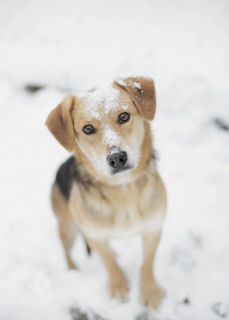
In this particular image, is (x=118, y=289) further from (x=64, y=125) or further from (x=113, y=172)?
(x=64, y=125)

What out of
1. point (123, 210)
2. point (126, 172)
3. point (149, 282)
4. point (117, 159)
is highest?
point (117, 159)

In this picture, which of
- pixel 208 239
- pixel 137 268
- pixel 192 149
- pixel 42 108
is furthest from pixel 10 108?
pixel 208 239

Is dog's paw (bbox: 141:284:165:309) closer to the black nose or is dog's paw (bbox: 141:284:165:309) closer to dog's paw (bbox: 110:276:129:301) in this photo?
dog's paw (bbox: 110:276:129:301)

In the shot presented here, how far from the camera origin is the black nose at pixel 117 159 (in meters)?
2.26

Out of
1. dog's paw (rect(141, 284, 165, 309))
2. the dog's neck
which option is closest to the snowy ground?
dog's paw (rect(141, 284, 165, 309))

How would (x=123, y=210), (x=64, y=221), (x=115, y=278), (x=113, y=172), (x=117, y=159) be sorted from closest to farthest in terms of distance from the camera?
1. (x=117, y=159)
2. (x=113, y=172)
3. (x=123, y=210)
4. (x=115, y=278)
5. (x=64, y=221)

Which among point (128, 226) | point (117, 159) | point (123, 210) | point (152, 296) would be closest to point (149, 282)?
point (152, 296)

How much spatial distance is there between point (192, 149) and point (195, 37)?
2.63m

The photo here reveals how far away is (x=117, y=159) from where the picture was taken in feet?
7.45

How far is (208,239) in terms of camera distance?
11.8 feet

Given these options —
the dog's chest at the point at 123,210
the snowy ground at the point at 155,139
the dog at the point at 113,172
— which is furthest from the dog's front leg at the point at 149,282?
the dog's chest at the point at 123,210

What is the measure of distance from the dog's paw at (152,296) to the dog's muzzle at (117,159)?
5.83 feet

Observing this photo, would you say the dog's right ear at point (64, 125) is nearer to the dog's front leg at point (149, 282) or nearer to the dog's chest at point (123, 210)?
the dog's chest at point (123, 210)

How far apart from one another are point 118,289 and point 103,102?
2.26m
